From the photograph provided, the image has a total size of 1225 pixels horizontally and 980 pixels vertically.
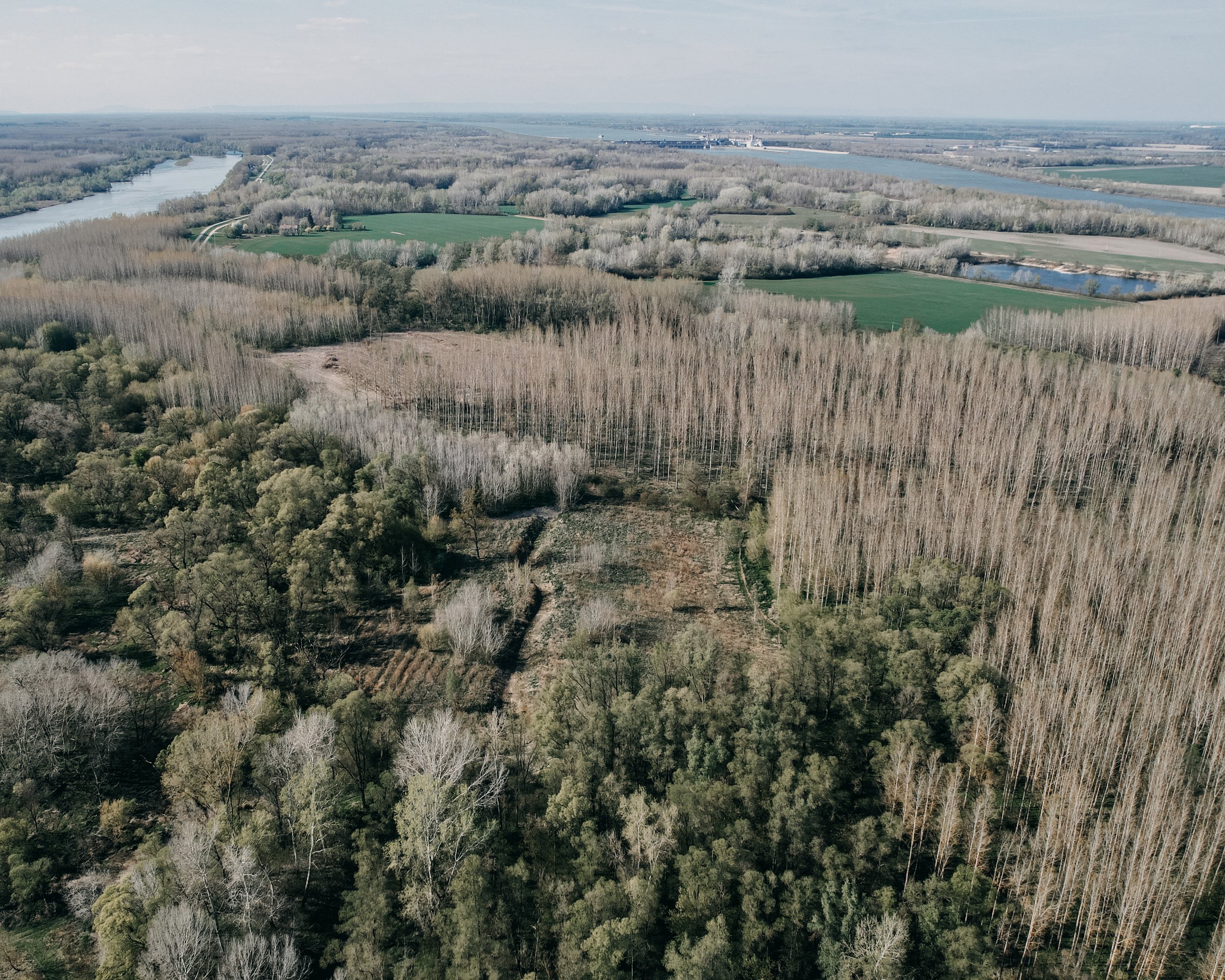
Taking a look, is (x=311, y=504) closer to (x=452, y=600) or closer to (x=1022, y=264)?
(x=452, y=600)

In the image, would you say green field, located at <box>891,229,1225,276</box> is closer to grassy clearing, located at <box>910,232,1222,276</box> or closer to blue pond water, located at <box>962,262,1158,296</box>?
grassy clearing, located at <box>910,232,1222,276</box>

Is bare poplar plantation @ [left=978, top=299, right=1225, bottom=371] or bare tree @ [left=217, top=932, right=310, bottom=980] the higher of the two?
bare poplar plantation @ [left=978, top=299, right=1225, bottom=371]

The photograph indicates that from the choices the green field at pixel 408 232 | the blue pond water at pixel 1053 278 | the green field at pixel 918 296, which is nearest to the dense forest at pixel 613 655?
the green field at pixel 918 296

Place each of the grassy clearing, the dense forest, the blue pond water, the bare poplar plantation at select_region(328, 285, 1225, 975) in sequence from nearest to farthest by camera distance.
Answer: the dense forest < the bare poplar plantation at select_region(328, 285, 1225, 975) < the blue pond water < the grassy clearing

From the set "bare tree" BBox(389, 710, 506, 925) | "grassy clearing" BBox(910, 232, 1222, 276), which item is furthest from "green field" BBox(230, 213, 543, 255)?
"bare tree" BBox(389, 710, 506, 925)

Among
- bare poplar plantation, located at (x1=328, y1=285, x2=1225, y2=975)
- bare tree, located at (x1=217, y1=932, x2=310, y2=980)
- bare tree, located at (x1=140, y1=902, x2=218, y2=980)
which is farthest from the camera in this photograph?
bare poplar plantation, located at (x1=328, y1=285, x2=1225, y2=975)

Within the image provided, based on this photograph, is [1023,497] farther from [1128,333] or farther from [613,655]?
[1128,333]

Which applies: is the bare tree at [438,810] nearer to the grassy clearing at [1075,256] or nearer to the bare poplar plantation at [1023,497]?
the bare poplar plantation at [1023,497]
